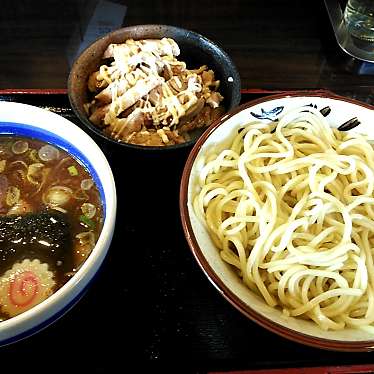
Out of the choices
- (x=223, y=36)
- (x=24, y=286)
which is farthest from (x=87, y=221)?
(x=223, y=36)

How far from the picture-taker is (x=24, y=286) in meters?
1.29

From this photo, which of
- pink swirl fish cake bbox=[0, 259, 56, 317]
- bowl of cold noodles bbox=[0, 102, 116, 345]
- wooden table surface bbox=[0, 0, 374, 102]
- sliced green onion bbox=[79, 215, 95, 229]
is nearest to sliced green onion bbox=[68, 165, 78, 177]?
bowl of cold noodles bbox=[0, 102, 116, 345]

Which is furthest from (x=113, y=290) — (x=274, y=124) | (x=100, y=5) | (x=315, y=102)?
(x=100, y=5)

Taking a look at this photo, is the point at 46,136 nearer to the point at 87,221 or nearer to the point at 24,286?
the point at 87,221

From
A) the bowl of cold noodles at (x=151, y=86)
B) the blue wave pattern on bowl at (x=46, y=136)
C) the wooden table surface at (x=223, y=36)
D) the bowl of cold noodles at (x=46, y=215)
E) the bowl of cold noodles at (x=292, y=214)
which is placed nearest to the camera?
the bowl of cold noodles at (x=46, y=215)

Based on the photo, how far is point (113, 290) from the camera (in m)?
1.47

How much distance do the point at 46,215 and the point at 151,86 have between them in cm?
63

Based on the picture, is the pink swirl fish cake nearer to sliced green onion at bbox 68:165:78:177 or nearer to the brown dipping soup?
the brown dipping soup

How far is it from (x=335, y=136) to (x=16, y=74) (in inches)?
55.2

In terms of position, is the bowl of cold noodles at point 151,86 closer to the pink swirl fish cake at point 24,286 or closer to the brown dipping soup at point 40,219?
the brown dipping soup at point 40,219

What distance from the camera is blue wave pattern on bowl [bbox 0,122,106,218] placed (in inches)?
58.3

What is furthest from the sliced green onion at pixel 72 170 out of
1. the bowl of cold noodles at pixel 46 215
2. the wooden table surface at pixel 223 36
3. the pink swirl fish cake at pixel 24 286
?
the wooden table surface at pixel 223 36

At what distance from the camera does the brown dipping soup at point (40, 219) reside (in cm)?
130

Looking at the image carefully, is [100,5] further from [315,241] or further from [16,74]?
[315,241]
